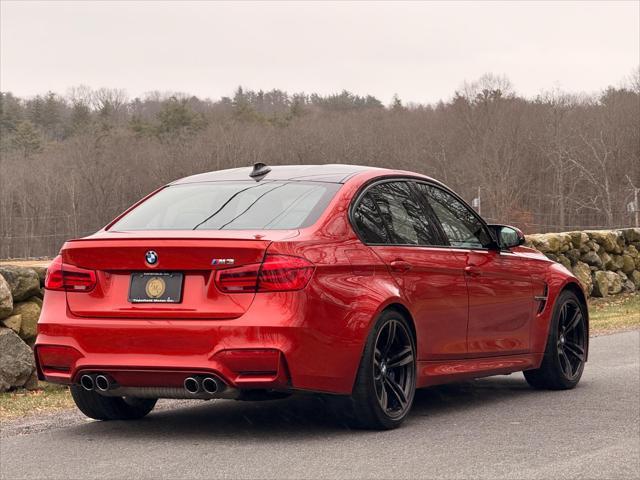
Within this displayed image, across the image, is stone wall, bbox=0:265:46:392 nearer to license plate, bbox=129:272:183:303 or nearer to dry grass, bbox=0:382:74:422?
dry grass, bbox=0:382:74:422

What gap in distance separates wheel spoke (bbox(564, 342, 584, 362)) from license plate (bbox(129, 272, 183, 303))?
4.12 metres

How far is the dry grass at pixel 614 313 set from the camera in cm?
1635

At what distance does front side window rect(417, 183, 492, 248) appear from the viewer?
28.4 feet

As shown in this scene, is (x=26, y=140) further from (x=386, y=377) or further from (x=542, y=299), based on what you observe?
(x=386, y=377)

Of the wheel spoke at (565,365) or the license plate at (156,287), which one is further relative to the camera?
the wheel spoke at (565,365)

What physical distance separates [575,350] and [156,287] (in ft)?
14.1

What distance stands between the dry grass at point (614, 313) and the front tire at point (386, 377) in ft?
27.4

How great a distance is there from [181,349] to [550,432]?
2360mm

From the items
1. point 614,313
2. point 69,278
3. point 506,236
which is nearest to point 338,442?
point 69,278

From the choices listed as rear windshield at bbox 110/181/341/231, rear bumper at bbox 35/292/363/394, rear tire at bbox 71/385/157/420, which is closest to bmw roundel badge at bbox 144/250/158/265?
rear bumper at bbox 35/292/363/394

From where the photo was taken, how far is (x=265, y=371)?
6723 millimetres

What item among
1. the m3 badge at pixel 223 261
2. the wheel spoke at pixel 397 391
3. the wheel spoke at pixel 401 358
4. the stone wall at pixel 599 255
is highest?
the m3 badge at pixel 223 261

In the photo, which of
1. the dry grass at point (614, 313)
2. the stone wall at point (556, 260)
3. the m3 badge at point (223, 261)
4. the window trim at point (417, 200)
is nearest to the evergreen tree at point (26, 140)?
the stone wall at point (556, 260)

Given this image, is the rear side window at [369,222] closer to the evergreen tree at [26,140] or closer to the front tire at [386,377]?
the front tire at [386,377]
